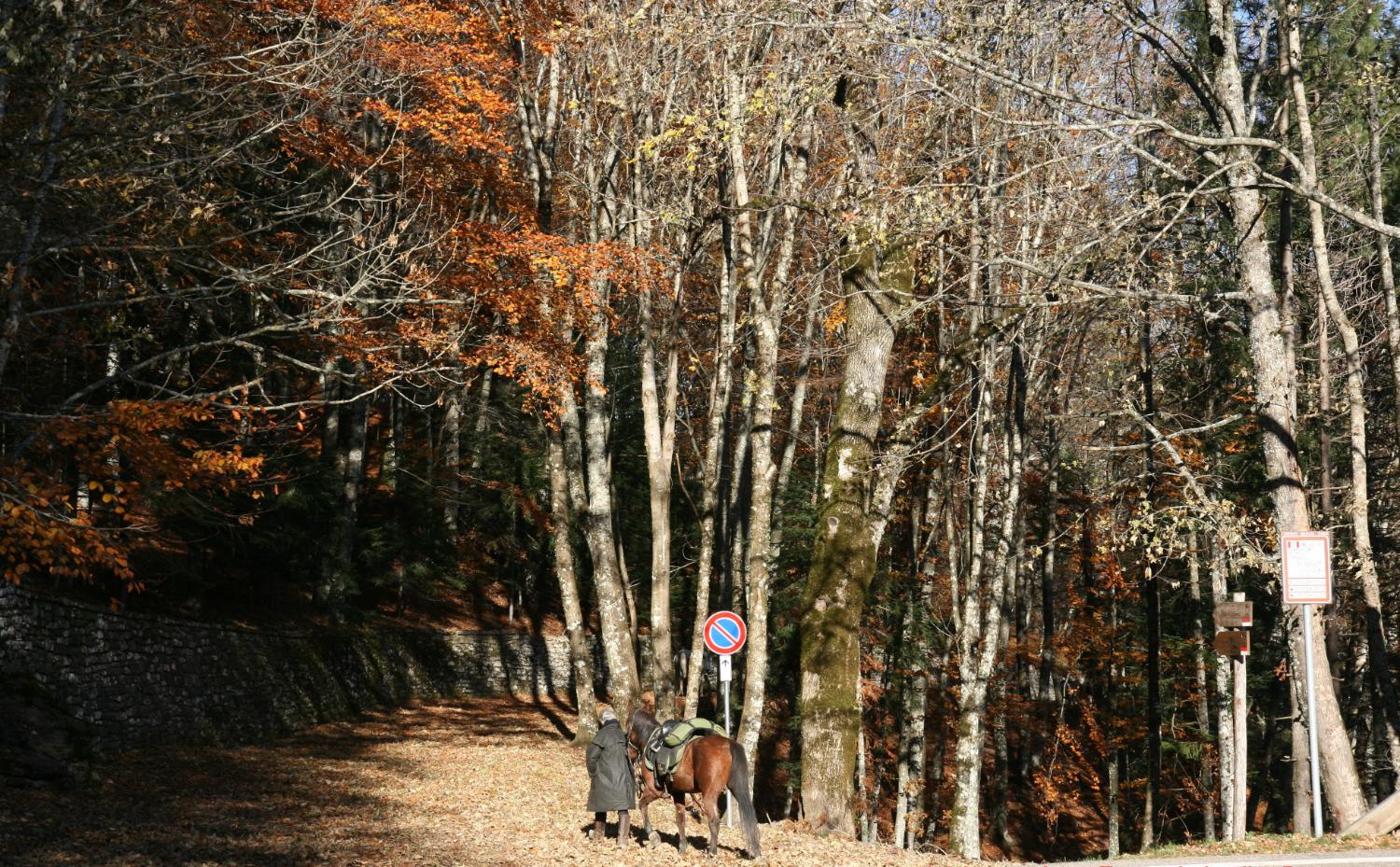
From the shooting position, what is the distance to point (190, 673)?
759 inches

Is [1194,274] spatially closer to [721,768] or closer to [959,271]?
[959,271]

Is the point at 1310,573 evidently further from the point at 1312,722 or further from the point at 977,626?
the point at 977,626

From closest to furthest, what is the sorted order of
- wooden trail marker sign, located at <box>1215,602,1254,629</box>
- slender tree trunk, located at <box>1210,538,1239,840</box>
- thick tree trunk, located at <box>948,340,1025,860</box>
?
wooden trail marker sign, located at <box>1215,602,1254,629</box> < thick tree trunk, located at <box>948,340,1025,860</box> < slender tree trunk, located at <box>1210,538,1239,840</box>

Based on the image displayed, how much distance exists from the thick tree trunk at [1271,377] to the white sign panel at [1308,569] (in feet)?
2.93

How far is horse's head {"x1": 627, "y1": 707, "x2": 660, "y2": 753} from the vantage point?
1216 cm

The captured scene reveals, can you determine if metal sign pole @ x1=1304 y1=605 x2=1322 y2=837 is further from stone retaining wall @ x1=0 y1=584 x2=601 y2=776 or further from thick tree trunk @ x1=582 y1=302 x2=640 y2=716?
stone retaining wall @ x1=0 y1=584 x2=601 y2=776

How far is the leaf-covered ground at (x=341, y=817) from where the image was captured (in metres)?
10.8

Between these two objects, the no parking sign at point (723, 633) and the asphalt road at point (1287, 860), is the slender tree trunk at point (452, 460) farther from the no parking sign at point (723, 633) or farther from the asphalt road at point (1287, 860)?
the asphalt road at point (1287, 860)

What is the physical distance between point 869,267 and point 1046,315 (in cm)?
719

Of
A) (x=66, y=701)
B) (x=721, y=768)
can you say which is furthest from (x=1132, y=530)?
(x=66, y=701)

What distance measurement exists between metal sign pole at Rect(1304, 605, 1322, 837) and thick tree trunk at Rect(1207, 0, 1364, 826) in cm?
17

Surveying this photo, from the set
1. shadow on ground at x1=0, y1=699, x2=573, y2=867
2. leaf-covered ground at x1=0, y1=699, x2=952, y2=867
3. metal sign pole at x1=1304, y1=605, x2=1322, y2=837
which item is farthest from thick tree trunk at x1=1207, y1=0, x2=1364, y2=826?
shadow on ground at x1=0, y1=699, x2=573, y2=867

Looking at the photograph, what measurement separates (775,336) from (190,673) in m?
11.1

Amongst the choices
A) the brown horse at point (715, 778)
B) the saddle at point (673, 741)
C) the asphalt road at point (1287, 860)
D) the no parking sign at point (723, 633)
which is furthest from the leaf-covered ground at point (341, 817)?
the asphalt road at point (1287, 860)
